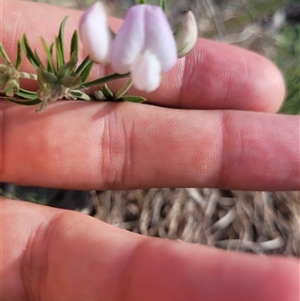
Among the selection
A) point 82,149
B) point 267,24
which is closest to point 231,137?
point 82,149

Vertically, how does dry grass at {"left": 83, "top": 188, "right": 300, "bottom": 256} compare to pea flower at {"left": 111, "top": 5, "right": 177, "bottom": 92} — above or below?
below

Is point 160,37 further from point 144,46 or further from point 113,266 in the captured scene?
point 113,266

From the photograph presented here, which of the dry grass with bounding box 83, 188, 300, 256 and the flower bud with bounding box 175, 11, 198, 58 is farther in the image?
the dry grass with bounding box 83, 188, 300, 256

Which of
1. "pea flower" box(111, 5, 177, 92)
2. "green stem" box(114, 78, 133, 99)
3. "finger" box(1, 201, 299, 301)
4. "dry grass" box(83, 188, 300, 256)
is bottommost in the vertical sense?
"dry grass" box(83, 188, 300, 256)

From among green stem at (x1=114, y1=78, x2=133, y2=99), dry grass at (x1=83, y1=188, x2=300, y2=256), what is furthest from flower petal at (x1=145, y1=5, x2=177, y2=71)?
dry grass at (x1=83, y1=188, x2=300, y2=256)

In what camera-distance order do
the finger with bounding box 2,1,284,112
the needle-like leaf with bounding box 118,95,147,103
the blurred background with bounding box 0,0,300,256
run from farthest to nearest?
the blurred background with bounding box 0,0,300,256
the finger with bounding box 2,1,284,112
the needle-like leaf with bounding box 118,95,147,103

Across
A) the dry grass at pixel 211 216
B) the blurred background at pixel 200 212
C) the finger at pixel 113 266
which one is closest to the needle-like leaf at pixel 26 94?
the finger at pixel 113 266

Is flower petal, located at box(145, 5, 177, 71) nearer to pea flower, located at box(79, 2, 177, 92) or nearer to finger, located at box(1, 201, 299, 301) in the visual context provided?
pea flower, located at box(79, 2, 177, 92)

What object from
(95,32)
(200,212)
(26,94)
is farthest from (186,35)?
(200,212)
